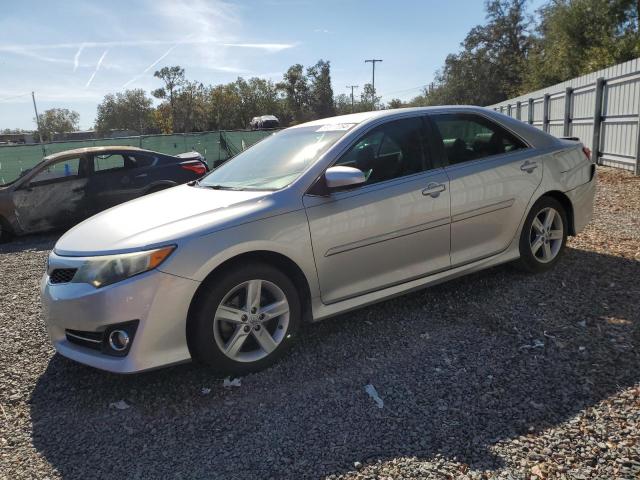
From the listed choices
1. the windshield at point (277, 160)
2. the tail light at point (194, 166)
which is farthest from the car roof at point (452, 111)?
the tail light at point (194, 166)

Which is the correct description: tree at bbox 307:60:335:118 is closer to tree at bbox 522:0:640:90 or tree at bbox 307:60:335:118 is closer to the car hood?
tree at bbox 522:0:640:90

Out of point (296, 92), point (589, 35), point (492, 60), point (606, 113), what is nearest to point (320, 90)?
point (296, 92)

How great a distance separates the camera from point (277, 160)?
157 inches

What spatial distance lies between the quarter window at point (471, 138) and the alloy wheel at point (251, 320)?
6.13 ft

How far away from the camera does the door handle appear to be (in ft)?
12.6

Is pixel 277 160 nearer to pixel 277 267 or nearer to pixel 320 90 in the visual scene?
pixel 277 267

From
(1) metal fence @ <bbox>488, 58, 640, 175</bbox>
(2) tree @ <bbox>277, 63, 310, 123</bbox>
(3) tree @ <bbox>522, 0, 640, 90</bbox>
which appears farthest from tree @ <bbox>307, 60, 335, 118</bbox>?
(1) metal fence @ <bbox>488, 58, 640, 175</bbox>

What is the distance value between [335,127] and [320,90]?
7823 centimetres

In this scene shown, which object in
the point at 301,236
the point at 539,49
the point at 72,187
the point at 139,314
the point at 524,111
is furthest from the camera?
the point at 539,49

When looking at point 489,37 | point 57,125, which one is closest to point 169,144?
point 489,37

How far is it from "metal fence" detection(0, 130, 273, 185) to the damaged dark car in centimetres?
395

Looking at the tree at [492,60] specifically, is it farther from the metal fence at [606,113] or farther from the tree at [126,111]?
the tree at [126,111]

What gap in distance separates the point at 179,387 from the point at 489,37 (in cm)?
6366

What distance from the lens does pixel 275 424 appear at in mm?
2777
